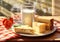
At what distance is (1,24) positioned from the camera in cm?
130

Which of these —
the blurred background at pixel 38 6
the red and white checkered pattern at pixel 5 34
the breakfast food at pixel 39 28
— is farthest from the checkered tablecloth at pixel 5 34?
the blurred background at pixel 38 6

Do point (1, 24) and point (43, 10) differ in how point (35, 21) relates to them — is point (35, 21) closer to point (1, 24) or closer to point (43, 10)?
point (1, 24)

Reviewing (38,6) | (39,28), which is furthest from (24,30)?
(38,6)

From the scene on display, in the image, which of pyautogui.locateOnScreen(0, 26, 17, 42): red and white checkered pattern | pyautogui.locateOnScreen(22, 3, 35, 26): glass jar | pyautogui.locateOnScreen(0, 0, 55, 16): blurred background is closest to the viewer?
pyautogui.locateOnScreen(0, 26, 17, 42): red and white checkered pattern

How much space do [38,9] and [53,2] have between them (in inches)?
6.3

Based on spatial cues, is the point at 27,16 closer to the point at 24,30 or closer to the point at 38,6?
the point at 24,30

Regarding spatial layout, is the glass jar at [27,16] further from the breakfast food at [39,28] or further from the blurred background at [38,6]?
the blurred background at [38,6]

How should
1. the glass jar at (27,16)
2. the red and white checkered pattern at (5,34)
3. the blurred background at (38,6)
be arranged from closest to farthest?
the red and white checkered pattern at (5,34), the glass jar at (27,16), the blurred background at (38,6)

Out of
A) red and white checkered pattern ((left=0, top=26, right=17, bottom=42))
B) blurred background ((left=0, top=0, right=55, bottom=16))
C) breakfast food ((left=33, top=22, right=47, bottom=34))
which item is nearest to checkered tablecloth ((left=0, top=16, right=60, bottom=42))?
red and white checkered pattern ((left=0, top=26, right=17, bottom=42))

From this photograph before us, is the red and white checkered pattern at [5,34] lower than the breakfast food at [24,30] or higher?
lower

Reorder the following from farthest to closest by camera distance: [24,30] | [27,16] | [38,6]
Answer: [38,6] → [27,16] → [24,30]

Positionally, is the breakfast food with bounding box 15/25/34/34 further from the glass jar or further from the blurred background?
the blurred background

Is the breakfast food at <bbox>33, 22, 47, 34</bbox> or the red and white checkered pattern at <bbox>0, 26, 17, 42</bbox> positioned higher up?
the breakfast food at <bbox>33, 22, 47, 34</bbox>

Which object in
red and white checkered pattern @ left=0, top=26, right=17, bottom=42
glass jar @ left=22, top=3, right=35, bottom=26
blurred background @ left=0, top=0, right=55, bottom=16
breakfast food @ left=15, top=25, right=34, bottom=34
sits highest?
blurred background @ left=0, top=0, right=55, bottom=16
